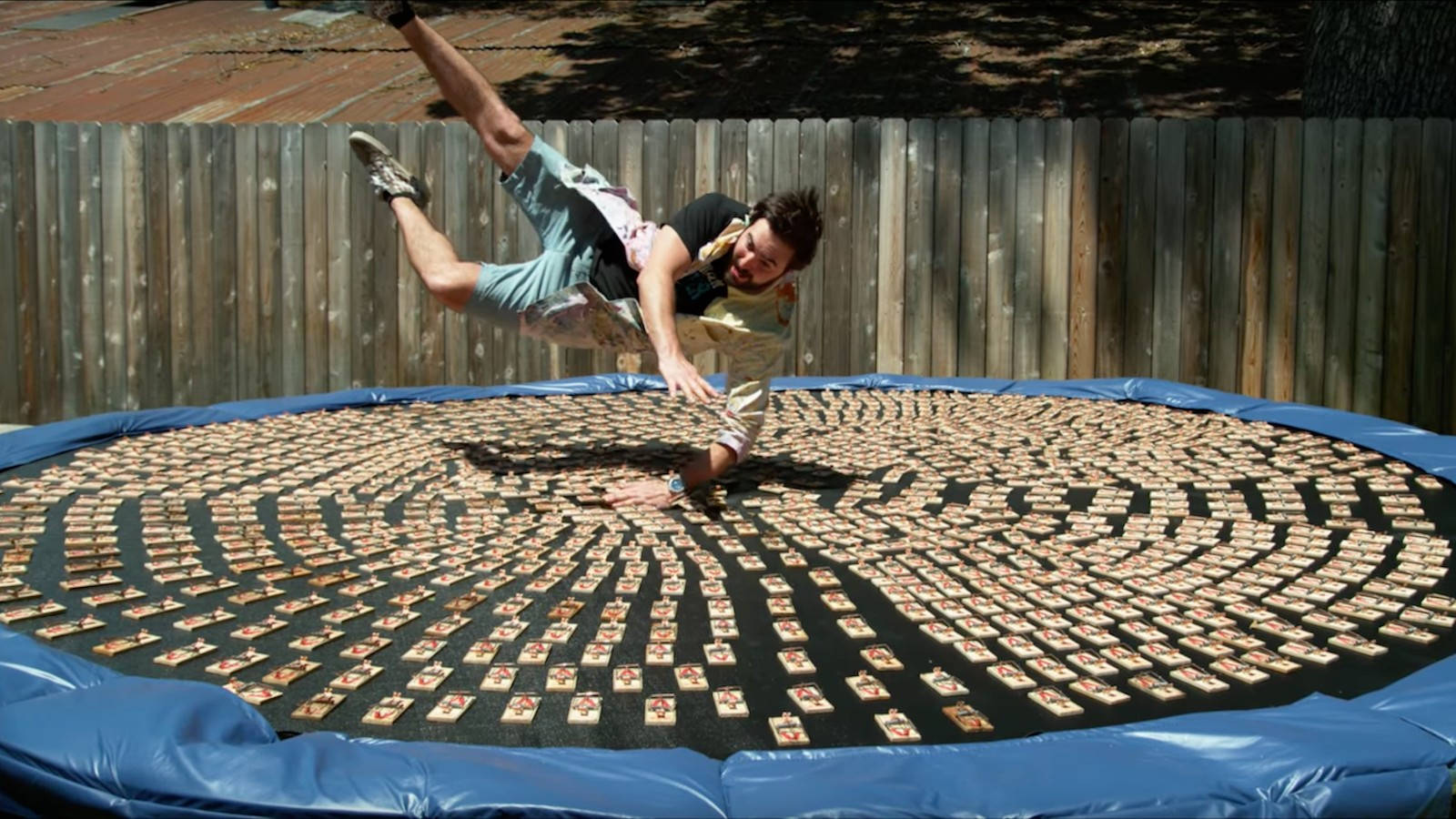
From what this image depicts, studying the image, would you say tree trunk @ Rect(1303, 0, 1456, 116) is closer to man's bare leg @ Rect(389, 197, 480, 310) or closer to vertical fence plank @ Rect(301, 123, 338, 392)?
man's bare leg @ Rect(389, 197, 480, 310)

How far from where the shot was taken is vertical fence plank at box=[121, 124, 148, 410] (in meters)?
6.00

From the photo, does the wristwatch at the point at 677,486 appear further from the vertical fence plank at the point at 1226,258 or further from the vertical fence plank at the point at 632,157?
the vertical fence plank at the point at 1226,258

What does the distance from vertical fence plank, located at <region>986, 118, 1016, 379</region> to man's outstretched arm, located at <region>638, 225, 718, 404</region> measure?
2.74 m

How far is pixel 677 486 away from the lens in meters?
3.50

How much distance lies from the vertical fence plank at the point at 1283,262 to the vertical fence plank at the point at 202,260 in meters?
4.81

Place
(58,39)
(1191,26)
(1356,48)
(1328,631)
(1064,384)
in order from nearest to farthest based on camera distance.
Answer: (1328,631)
(1064,384)
(1356,48)
(1191,26)
(58,39)

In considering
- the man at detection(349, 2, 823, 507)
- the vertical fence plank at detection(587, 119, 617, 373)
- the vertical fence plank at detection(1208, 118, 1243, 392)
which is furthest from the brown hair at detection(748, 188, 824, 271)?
the vertical fence plank at detection(1208, 118, 1243, 392)

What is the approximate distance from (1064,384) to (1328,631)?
291 centimetres

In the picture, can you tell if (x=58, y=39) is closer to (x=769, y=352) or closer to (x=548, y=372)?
(x=548, y=372)

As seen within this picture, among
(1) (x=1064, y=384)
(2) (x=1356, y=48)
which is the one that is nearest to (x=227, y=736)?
(1) (x=1064, y=384)

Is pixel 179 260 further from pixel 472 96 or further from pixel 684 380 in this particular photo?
pixel 684 380

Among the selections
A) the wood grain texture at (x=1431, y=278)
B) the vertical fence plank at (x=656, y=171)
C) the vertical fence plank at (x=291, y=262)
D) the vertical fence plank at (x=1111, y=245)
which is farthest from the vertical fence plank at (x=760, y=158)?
the wood grain texture at (x=1431, y=278)

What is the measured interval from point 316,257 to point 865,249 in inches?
101

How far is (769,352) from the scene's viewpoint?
140 inches
